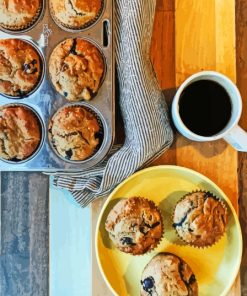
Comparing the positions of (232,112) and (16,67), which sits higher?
(16,67)

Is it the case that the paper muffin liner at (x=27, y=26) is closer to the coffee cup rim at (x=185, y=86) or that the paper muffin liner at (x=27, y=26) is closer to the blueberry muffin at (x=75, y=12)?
the blueberry muffin at (x=75, y=12)

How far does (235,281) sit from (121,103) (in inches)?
20.6

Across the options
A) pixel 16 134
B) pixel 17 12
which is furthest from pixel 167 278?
pixel 17 12

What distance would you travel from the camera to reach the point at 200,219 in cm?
124

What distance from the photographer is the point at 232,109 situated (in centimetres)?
124

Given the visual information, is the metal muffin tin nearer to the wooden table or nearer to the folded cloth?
the folded cloth

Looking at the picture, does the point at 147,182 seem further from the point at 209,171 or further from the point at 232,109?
the point at 232,109

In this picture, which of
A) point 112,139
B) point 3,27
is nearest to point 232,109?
point 112,139

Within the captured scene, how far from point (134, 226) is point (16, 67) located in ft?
1.50

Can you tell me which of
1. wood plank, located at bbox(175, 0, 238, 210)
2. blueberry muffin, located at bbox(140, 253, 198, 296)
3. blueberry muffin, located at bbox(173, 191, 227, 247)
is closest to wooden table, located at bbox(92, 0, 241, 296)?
wood plank, located at bbox(175, 0, 238, 210)

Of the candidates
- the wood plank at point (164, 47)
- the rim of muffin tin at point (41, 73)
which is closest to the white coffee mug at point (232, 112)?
the wood plank at point (164, 47)

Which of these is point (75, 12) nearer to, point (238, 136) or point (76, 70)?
point (76, 70)

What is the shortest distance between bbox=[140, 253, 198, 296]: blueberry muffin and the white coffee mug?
0.97 feet

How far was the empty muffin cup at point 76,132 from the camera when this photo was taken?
4.09ft
